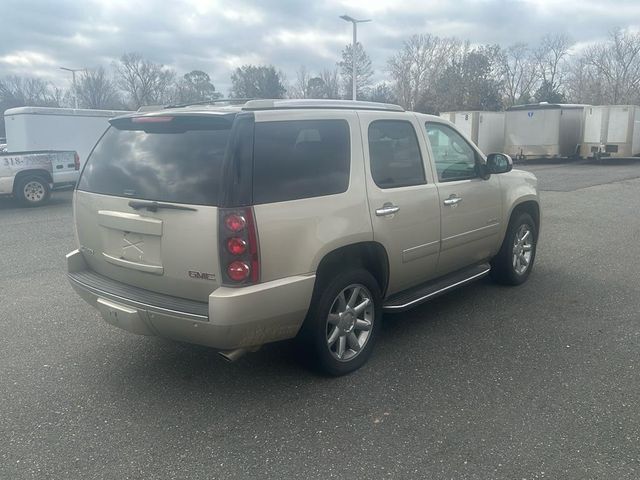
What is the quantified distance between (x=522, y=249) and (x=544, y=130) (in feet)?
67.8

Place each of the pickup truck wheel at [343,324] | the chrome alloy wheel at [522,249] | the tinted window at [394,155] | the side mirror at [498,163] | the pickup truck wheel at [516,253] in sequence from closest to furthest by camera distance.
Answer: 1. the pickup truck wheel at [343,324]
2. the tinted window at [394,155]
3. the side mirror at [498,163]
4. the pickup truck wheel at [516,253]
5. the chrome alloy wheel at [522,249]

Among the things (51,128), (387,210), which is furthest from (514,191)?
(51,128)

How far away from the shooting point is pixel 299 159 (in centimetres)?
367

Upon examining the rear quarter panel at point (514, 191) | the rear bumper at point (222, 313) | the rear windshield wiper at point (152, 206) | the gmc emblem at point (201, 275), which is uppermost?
the rear windshield wiper at point (152, 206)

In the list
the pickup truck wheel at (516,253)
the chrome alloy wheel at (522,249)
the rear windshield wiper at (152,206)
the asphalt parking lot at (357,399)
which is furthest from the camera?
the chrome alloy wheel at (522,249)

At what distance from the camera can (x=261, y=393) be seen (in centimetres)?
378

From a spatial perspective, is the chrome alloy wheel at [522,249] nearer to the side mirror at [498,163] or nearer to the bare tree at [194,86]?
the side mirror at [498,163]

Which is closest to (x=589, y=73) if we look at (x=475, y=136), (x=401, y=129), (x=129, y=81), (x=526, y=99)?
(x=526, y=99)

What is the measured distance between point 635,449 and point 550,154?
23.7 meters

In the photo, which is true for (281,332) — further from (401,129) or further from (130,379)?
(401,129)

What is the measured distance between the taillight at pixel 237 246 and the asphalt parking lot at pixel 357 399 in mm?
919

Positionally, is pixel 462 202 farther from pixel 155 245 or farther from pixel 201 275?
pixel 155 245

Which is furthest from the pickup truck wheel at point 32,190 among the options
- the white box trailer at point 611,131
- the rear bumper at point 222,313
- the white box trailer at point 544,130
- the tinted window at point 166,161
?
the white box trailer at point 611,131

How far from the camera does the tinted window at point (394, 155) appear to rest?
4199mm
